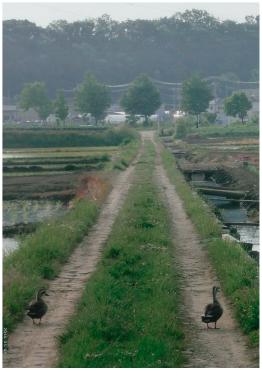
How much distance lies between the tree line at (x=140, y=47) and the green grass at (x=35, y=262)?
10212 cm

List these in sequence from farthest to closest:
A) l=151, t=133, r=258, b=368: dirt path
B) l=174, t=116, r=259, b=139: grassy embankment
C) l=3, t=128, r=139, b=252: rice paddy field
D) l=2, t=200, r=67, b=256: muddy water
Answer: l=174, t=116, r=259, b=139: grassy embankment, l=3, t=128, r=139, b=252: rice paddy field, l=2, t=200, r=67, b=256: muddy water, l=151, t=133, r=258, b=368: dirt path

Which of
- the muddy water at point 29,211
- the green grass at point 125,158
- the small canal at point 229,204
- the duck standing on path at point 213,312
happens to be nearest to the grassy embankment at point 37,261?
the duck standing on path at point 213,312

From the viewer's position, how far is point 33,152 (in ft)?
171

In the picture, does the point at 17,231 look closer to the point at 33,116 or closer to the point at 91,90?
the point at 91,90

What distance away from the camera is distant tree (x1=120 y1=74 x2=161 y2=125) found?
8506cm

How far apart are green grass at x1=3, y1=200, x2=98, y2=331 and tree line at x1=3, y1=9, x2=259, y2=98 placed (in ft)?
335

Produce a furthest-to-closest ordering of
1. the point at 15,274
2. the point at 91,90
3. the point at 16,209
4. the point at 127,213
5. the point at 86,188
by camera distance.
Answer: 1. the point at 91,90
2. the point at 86,188
3. the point at 16,209
4. the point at 127,213
5. the point at 15,274

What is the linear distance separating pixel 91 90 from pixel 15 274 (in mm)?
72500

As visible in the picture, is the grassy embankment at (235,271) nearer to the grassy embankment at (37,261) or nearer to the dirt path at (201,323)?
the dirt path at (201,323)

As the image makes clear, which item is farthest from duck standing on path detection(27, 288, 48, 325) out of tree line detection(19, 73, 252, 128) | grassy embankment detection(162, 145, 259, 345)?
tree line detection(19, 73, 252, 128)

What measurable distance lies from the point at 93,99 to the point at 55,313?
73421mm

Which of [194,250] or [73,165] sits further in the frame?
[73,165]

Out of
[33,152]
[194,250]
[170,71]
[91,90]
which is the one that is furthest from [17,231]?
[170,71]

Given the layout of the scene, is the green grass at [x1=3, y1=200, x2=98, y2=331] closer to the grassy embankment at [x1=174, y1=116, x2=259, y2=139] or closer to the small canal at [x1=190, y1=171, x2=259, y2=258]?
the small canal at [x1=190, y1=171, x2=259, y2=258]
